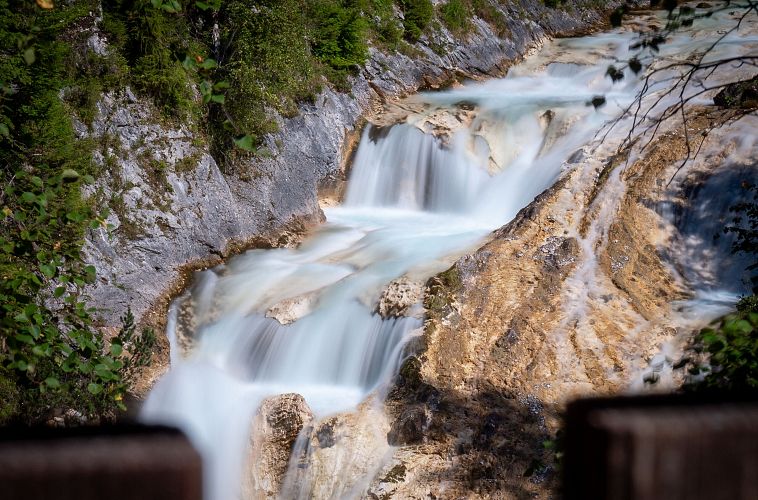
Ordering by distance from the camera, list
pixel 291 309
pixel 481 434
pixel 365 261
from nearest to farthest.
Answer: pixel 481 434 < pixel 291 309 < pixel 365 261

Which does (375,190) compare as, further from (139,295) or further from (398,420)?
(398,420)

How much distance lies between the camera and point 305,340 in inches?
349

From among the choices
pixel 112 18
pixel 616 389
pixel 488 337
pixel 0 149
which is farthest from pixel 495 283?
pixel 112 18

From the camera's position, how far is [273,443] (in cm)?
734

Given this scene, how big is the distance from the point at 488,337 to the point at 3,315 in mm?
5129

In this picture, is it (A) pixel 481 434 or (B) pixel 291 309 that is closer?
(A) pixel 481 434

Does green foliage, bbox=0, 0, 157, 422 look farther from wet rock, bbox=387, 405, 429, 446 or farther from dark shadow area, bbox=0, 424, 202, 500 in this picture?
dark shadow area, bbox=0, 424, 202, 500

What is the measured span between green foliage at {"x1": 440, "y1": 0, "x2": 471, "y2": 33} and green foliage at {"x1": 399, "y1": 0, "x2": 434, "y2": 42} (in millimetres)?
628

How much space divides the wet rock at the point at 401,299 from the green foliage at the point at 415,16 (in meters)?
9.76

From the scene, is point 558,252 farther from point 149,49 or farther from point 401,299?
point 149,49

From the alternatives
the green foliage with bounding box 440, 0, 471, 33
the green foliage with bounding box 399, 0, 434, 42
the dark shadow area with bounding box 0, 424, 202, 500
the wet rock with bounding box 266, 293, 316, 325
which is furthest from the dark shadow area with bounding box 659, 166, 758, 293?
the green foliage with bounding box 440, 0, 471, 33

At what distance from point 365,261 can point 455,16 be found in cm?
987

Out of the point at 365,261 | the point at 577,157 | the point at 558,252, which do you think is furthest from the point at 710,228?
the point at 365,261

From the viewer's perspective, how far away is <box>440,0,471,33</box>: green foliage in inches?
709
